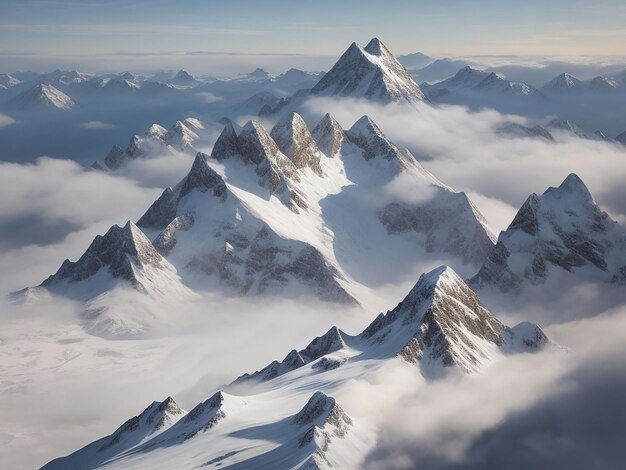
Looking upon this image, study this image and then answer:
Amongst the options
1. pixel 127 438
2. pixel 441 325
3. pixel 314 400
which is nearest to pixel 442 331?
pixel 441 325

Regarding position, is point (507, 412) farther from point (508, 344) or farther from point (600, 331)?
point (600, 331)

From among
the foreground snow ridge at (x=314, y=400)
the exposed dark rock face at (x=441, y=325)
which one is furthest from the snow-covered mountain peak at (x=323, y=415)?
the exposed dark rock face at (x=441, y=325)

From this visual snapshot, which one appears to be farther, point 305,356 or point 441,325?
point 305,356

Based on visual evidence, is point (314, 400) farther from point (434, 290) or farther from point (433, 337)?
point (434, 290)

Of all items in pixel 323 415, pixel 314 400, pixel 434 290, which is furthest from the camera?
pixel 434 290

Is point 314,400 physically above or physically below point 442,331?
below

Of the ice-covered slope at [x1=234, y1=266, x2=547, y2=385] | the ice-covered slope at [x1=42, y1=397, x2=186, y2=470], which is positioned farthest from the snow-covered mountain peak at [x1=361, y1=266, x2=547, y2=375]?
the ice-covered slope at [x1=42, y1=397, x2=186, y2=470]

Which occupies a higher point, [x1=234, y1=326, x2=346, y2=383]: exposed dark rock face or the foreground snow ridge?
[x1=234, y1=326, x2=346, y2=383]: exposed dark rock face

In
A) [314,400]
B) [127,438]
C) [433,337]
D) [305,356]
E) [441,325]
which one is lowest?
[314,400]

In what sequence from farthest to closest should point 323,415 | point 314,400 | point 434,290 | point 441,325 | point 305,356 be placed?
1. point 305,356
2. point 434,290
3. point 441,325
4. point 314,400
5. point 323,415

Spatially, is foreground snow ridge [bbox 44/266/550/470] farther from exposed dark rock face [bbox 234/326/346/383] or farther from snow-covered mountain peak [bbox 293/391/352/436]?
exposed dark rock face [bbox 234/326/346/383]
